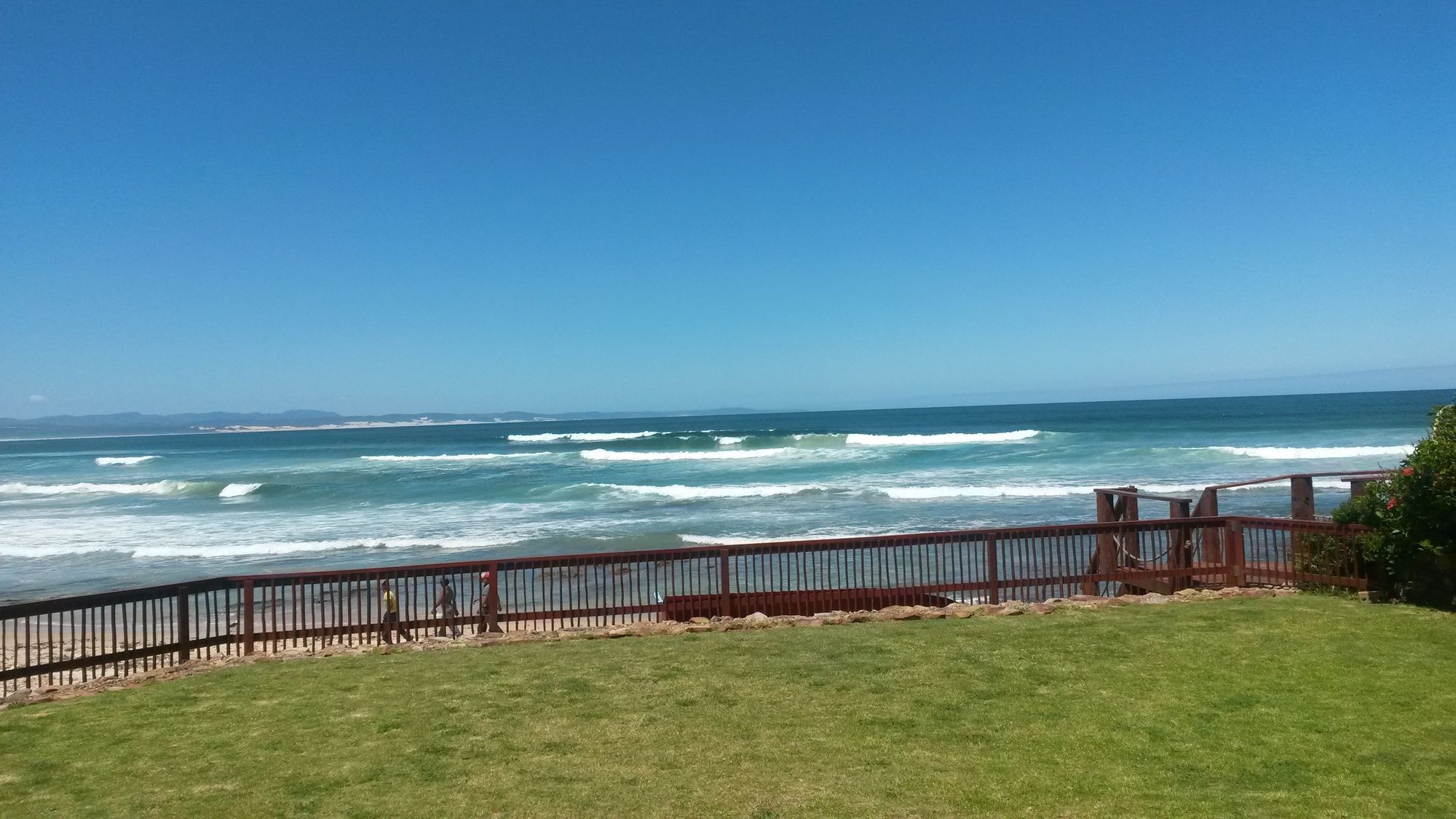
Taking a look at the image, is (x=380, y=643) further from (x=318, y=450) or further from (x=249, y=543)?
(x=318, y=450)

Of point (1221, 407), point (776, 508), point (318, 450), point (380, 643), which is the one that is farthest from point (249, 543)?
point (1221, 407)

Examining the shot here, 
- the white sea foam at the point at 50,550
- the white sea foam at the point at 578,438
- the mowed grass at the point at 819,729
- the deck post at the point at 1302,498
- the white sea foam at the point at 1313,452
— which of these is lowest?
the white sea foam at the point at 1313,452

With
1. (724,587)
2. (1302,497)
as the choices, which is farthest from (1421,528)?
(724,587)

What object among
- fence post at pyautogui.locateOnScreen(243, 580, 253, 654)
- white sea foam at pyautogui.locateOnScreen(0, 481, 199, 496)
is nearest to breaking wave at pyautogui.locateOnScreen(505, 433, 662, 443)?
white sea foam at pyautogui.locateOnScreen(0, 481, 199, 496)

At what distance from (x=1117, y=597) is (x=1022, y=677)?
12.8 ft

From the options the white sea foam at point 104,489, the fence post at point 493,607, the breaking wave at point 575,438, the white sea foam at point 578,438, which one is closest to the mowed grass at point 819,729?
the fence post at point 493,607

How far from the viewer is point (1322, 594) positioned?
32.3ft

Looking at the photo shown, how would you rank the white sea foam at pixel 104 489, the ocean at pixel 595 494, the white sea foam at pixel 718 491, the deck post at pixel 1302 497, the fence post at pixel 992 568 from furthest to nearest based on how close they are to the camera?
the white sea foam at pixel 104 489, the white sea foam at pixel 718 491, the ocean at pixel 595 494, the deck post at pixel 1302 497, the fence post at pixel 992 568

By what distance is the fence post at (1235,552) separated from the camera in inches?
430

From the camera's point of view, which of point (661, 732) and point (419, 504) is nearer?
point (661, 732)

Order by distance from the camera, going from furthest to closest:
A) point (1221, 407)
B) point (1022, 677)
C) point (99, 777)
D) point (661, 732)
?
1. point (1221, 407)
2. point (1022, 677)
3. point (661, 732)
4. point (99, 777)

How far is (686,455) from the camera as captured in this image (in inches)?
2571

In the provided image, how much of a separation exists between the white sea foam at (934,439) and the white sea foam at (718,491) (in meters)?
31.7

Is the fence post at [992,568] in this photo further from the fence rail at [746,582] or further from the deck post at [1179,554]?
the deck post at [1179,554]
